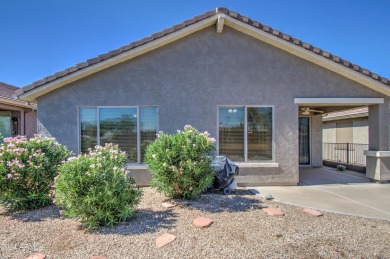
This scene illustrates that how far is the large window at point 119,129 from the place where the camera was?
9.15 m

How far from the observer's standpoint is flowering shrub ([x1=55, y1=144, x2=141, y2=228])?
5090 mm

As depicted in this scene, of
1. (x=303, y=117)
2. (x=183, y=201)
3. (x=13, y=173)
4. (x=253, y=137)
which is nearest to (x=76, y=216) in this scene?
(x=13, y=173)

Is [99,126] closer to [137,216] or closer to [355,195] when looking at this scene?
[137,216]

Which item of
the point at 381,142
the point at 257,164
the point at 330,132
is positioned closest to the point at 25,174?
the point at 257,164

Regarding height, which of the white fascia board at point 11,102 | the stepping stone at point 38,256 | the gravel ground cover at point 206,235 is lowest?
the stepping stone at point 38,256

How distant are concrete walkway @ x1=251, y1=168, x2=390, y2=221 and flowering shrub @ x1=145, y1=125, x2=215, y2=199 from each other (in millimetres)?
2563

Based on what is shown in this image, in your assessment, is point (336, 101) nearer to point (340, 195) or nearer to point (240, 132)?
point (340, 195)

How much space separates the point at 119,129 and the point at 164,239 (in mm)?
5504

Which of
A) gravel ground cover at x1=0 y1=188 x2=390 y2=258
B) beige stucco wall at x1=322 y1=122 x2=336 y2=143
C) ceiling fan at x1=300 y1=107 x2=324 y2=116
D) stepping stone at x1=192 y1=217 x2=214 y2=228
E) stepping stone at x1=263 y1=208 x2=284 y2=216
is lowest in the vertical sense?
gravel ground cover at x1=0 y1=188 x2=390 y2=258

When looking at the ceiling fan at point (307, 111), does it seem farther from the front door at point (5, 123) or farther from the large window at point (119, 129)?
the front door at point (5, 123)

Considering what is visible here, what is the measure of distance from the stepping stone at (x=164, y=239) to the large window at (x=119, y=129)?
4.74 meters

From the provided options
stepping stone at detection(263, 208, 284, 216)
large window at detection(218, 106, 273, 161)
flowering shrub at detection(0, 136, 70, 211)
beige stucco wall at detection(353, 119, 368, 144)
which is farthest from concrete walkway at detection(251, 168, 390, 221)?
beige stucco wall at detection(353, 119, 368, 144)

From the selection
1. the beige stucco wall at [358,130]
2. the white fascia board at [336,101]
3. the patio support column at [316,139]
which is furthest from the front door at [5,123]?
the beige stucco wall at [358,130]

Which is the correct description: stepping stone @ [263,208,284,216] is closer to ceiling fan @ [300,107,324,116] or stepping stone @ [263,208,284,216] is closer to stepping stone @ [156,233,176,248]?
stepping stone @ [156,233,176,248]
